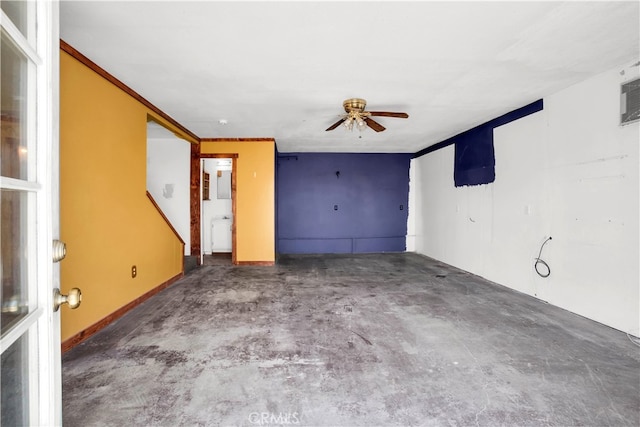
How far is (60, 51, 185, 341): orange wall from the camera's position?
2303mm

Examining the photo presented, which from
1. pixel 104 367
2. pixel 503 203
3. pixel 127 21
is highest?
pixel 127 21

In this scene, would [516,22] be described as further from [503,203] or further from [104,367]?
[104,367]

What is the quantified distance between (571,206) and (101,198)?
492 centimetres

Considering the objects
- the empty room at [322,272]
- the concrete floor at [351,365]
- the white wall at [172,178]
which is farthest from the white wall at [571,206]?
the white wall at [172,178]

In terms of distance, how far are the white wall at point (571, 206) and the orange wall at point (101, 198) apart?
16.0 feet

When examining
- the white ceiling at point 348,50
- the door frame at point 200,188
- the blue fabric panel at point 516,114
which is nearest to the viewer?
the white ceiling at point 348,50

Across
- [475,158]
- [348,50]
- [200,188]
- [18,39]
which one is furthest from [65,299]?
[475,158]

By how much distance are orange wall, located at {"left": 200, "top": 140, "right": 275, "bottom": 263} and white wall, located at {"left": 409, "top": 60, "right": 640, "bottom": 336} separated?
369cm

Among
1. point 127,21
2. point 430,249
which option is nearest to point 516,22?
point 127,21

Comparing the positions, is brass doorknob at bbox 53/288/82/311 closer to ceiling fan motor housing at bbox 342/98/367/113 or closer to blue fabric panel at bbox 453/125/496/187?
ceiling fan motor housing at bbox 342/98/367/113

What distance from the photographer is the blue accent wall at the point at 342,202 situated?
7.01 metres

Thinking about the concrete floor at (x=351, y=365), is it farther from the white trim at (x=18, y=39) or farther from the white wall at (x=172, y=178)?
the white wall at (x=172, y=178)

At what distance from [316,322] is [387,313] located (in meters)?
0.81

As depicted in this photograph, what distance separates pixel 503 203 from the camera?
13.9 ft
